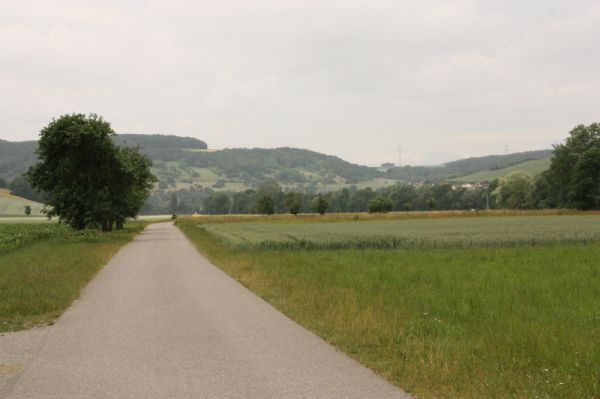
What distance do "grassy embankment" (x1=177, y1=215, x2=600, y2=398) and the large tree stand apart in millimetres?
27477

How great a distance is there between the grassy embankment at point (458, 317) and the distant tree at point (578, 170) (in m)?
77.9

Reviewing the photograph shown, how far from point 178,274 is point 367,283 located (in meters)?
7.41

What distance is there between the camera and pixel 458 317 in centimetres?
1118

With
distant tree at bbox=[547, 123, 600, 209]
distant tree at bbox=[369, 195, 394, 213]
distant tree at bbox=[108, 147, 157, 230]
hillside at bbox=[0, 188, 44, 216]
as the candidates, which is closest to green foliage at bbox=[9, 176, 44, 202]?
hillside at bbox=[0, 188, 44, 216]

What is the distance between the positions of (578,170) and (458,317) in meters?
91.8

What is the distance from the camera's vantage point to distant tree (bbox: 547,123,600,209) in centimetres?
9125

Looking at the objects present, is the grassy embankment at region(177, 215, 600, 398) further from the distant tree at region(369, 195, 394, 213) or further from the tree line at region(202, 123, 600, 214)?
the distant tree at region(369, 195, 394, 213)

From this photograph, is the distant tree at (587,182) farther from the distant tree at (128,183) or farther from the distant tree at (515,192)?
the distant tree at (128,183)

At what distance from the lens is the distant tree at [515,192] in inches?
4817

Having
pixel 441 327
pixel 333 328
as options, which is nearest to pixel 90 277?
pixel 333 328

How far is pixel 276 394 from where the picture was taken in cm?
645

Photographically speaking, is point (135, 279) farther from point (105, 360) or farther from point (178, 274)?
point (105, 360)

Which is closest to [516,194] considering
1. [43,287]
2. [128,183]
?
[128,183]

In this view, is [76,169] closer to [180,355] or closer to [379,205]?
[180,355]
